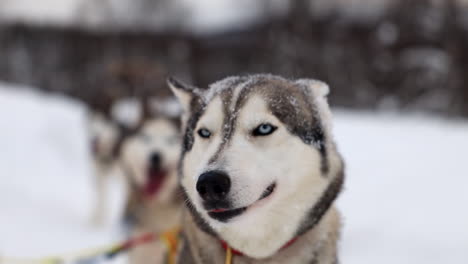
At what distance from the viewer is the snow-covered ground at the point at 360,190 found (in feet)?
12.2

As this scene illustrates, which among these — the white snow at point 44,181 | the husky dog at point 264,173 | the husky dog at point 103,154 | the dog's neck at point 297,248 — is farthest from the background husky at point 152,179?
the husky dog at point 103,154

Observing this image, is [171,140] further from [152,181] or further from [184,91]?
[184,91]

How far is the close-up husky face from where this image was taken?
371 cm

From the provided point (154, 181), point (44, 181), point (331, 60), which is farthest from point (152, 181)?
point (331, 60)

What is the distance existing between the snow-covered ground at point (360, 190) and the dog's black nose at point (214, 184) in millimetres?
2004

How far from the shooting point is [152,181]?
3518 millimetres

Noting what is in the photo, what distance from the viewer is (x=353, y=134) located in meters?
6.82

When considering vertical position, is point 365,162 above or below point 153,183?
below

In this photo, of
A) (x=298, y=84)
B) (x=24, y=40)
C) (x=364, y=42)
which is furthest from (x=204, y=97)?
(x=24, y=40)

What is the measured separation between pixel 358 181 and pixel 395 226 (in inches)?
43.4

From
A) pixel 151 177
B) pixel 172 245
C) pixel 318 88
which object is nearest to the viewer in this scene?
pixel 318 88

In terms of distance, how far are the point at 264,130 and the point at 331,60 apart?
388 inches

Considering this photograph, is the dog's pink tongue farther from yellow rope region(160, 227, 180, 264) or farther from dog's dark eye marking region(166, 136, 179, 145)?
yellow rope region(160, 227, 180, 264)

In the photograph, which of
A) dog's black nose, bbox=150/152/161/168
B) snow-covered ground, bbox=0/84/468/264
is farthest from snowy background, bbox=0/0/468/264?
dog's black nose, bbox=150/152/161/168
